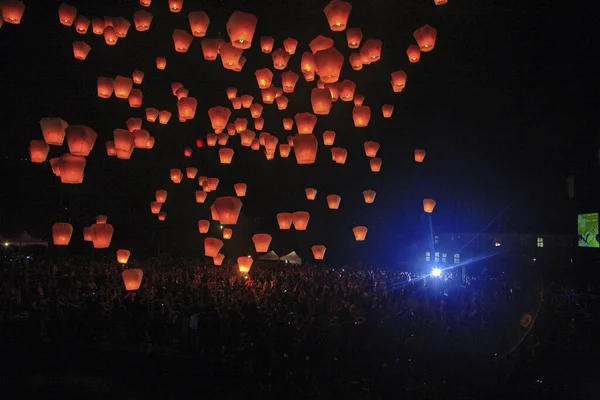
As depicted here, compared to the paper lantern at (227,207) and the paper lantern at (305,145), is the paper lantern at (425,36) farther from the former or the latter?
the paper lantern at (227,207)

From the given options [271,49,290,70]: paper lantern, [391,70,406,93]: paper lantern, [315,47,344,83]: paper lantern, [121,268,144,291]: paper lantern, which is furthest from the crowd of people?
[271,49,290,70]: paper lantern

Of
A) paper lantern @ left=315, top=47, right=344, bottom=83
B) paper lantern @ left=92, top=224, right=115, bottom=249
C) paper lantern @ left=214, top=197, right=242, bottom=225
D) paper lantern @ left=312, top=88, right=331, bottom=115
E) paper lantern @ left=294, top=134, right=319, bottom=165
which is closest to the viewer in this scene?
paper lantern @ left=315, top=47, right=344, bottom=83

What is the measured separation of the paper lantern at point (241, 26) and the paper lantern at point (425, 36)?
161 inches

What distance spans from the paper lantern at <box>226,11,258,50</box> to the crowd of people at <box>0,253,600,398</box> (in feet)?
16.4

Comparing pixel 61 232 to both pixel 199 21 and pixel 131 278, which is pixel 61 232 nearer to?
pixel 131 278

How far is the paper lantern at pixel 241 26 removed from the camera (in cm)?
867

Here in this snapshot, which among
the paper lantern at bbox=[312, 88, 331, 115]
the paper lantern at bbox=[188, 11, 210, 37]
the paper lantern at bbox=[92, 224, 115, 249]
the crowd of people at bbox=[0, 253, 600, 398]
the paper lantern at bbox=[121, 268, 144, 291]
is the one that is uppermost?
the paper lantern at bbox=[188, 11, 210, 37]

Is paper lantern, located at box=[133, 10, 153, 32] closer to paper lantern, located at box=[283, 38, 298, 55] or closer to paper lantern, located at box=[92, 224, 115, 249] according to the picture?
paper lantern, located at box=[283, 38, 298, 55]

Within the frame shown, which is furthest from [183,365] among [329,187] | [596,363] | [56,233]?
[329,187]

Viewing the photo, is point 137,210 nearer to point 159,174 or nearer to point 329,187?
point 159,174

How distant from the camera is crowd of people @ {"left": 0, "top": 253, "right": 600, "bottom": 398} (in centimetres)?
651

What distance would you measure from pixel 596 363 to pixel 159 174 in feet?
80.4

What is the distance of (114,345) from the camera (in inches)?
327

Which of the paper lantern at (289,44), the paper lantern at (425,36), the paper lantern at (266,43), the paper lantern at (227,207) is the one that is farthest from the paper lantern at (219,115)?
the paper lantern at (425,36)
